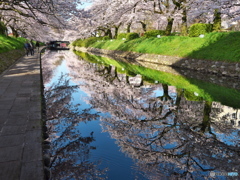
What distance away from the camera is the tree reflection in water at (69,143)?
326 cm

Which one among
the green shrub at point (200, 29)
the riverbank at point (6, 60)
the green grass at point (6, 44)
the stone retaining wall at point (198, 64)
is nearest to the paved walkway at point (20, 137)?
the riverbank at point (6, 60)

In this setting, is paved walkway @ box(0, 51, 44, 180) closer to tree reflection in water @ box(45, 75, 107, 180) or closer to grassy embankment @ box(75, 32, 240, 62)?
tree reflection in water @ box(45, 75, 107, 180)

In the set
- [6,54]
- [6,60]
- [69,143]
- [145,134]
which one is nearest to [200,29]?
[6,60]

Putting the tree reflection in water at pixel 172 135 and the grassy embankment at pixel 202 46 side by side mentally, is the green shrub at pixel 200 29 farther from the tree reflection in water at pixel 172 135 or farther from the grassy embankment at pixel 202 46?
the tree reflection in water at pixel 172 135

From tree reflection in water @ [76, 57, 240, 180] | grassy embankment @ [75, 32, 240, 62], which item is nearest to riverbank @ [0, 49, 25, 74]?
tree reflection in water @ [76, 57, 240, 180]

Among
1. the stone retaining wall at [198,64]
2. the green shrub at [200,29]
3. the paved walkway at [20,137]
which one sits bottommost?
the paved walkway at [20,137]

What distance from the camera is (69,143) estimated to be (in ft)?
13.9

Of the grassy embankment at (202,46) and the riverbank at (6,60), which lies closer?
the riverbank at (6,60)

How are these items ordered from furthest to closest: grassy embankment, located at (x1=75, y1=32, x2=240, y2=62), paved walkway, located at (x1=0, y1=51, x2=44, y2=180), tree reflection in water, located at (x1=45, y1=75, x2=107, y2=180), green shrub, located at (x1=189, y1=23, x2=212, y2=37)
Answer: green shrub, located at (x1=189, y1=23, x2=212, y2=37)
grassy embankment, located at (x1=75, y1=32, x2=240, y2=62)
tree reflection in water, located at (x1=45, y1=75, x2=107, y2=180)
paved walkway, located at (x1=0, y1=51, x2=44, y2=180)

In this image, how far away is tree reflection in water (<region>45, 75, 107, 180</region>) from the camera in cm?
326

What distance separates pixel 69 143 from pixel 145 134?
1.78 meters

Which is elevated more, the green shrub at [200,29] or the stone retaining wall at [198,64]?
the green shrub at [200,29]

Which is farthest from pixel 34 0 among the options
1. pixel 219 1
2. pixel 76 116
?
pixel 219 1

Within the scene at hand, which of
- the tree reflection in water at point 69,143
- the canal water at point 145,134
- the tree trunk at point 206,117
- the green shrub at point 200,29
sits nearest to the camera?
the tree reflection in water at point 69,143
